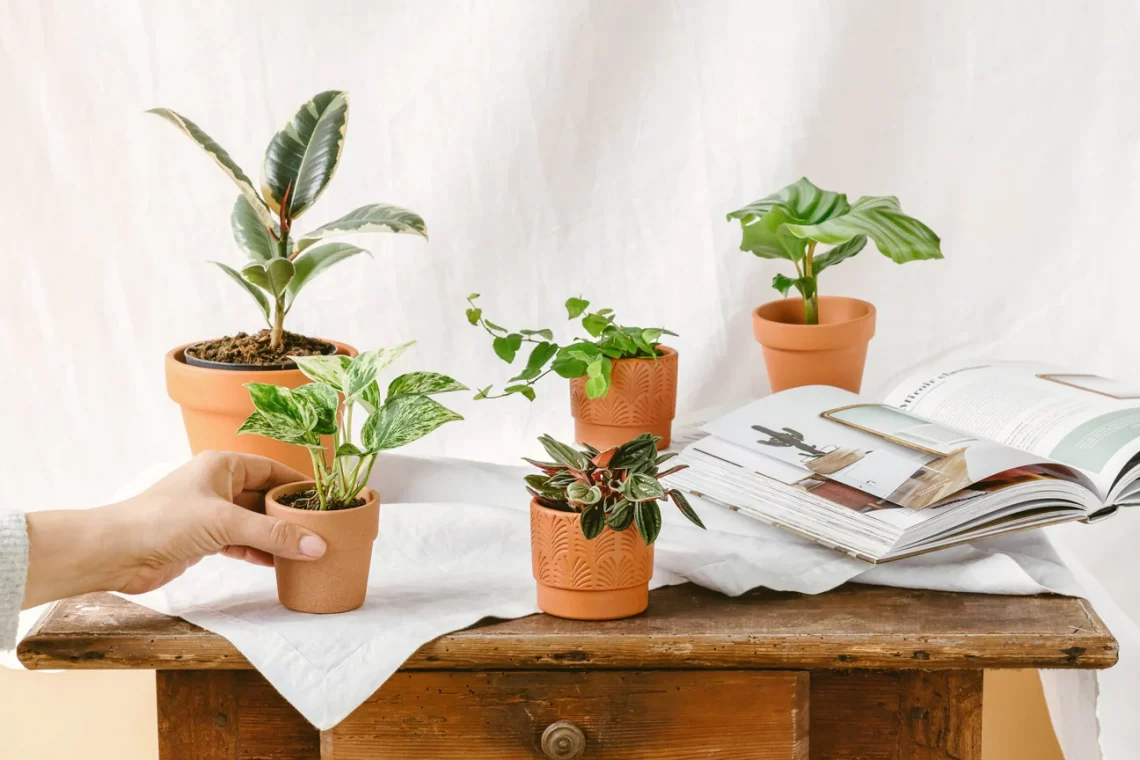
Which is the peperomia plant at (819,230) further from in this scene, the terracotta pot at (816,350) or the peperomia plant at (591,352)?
Result: the peperomia plant at (591,352)

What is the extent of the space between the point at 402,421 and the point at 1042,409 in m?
0.67

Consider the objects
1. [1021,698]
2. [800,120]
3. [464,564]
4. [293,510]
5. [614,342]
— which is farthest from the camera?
[1021,698]

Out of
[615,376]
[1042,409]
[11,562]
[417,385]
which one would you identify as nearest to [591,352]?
[615,376]

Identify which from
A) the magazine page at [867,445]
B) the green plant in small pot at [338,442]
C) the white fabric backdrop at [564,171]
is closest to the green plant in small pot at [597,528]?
the green plant in small pot at [338,442]

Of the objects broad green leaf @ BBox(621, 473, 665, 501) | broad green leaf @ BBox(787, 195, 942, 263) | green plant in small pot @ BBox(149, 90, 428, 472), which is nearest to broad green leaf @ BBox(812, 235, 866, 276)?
broad green leaf @ BBox(787, 195, 942, 263)

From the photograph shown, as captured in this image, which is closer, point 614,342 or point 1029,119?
point 614,342

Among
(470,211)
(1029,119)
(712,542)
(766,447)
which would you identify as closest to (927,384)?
(766,447)

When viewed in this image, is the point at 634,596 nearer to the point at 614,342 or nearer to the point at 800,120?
the point at 614,342

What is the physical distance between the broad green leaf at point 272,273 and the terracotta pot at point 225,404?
9 centimetres

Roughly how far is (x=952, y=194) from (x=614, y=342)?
689 mm

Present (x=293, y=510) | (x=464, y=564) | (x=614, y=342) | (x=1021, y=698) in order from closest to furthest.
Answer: (x=293, y=510)
(x=464, y=564)
(x=614, y=342)
(x=1021, y=698)

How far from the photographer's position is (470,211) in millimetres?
1686

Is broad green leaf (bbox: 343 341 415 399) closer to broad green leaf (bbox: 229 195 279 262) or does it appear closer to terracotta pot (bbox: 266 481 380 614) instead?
terracotta pot (bbox: 266 481 380 614)

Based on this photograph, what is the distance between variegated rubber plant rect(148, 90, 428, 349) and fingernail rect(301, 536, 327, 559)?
34 cm
